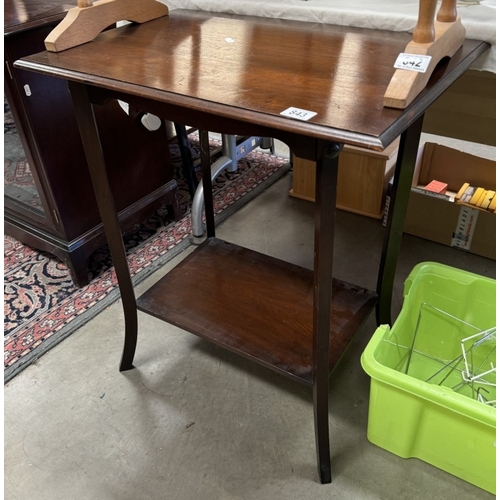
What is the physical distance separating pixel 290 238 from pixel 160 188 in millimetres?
537

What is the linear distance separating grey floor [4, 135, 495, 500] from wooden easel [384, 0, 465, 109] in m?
0.85

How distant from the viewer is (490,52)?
95 centimetres

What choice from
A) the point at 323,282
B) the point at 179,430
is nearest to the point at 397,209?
the point at 323,282

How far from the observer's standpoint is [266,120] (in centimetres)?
70

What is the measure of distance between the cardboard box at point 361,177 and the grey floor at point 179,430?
0.45 m

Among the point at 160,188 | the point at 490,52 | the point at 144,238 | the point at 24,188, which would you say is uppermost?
the point at 490,52

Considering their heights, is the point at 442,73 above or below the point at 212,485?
above

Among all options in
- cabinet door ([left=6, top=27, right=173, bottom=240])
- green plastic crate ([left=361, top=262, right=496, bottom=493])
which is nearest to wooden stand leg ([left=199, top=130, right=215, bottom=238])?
cabinet door ([left=6, top=27, right=173, bottom=240])

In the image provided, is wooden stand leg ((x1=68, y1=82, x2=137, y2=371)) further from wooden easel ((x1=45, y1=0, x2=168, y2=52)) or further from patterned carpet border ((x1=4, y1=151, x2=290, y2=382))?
patterned carpet border ((x1=4, y1=151, x2=290, y2=382))

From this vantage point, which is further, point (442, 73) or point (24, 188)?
point (24, 188)

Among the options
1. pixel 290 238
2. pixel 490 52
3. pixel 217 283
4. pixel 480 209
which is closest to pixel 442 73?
pixel 490 52

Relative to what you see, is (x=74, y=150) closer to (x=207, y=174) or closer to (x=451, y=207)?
(x=207, y=174)

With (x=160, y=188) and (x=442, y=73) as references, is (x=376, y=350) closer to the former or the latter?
(x=442, y=73)

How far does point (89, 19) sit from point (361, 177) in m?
1.16
